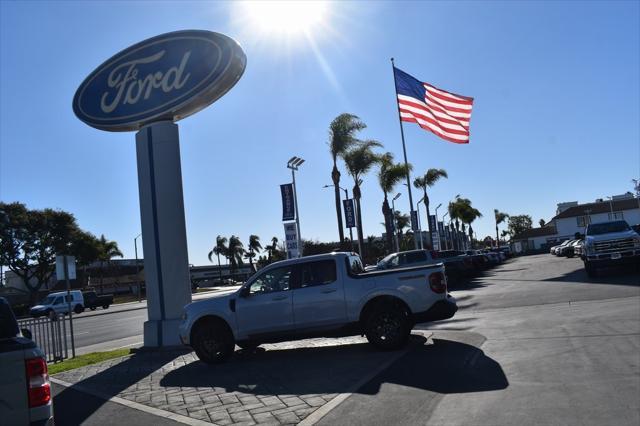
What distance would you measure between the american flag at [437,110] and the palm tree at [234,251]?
98392mm

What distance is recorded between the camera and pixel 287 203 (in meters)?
22.8

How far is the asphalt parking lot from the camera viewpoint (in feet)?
20.0

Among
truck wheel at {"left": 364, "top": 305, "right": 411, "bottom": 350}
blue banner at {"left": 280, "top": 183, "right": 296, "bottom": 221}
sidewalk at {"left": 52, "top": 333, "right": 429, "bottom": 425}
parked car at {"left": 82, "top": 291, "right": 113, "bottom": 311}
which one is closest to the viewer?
sidewalk at {"left": 52, "top": 333, "right": 429, "bottom": 425}

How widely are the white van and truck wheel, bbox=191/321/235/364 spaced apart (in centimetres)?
3073

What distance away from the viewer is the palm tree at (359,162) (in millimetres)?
37031

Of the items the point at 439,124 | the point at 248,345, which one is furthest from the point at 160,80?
the point at 439,124

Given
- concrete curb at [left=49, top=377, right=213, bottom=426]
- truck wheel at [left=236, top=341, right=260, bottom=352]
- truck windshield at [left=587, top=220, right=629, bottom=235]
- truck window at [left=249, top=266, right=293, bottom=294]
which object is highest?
truck windshield at [left=587, top=220, right=629, bottom=235]

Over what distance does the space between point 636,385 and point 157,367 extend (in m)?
8.15

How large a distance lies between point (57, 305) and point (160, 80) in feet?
104

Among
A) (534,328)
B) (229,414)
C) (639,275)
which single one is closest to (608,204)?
(639,275)

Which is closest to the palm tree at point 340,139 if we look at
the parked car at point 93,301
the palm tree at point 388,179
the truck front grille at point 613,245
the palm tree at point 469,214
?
the palm tree at point 388,179

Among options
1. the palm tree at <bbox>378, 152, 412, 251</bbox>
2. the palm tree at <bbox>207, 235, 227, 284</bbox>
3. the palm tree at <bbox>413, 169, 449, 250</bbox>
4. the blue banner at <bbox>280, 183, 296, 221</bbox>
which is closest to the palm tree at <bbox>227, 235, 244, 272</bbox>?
the palm tree at <bbox>207, 235, 227, 284</bbox>

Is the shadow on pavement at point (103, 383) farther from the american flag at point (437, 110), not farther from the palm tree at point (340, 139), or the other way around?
the palm tree at point (340, 139)

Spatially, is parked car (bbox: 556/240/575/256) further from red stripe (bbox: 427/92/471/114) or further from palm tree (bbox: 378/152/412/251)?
red stripe (bbox: 427/92/471/114)
